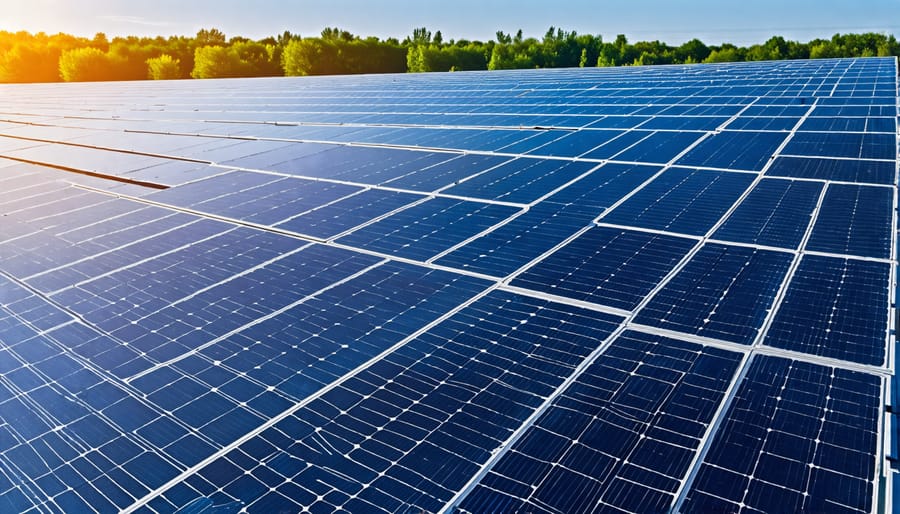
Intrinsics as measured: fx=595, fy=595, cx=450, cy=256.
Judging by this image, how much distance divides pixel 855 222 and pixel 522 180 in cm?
677

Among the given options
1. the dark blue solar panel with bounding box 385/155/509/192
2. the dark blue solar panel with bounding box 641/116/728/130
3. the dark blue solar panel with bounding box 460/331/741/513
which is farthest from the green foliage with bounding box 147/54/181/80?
the dark blue solar panel with bounding box 460/331/741/513

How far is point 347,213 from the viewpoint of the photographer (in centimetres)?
1287

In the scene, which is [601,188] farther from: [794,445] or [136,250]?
[136,250]

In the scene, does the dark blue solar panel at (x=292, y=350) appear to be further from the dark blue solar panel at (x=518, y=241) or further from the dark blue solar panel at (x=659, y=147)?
the dark blue solar panel at (x=659, y=147)

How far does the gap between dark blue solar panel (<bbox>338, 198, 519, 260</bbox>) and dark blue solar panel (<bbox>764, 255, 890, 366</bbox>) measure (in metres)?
Answer: 5.35

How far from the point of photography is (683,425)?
580 cm

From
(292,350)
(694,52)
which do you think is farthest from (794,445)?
(694,52)

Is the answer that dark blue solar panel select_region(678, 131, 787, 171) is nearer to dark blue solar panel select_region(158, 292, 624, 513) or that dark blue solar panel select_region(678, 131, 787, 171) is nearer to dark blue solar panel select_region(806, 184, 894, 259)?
dark blue solar panel select_region(806, 184, 894, 259)

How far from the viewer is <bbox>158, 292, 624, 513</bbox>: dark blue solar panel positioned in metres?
5.37

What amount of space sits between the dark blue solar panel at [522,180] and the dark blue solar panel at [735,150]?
8.98ft

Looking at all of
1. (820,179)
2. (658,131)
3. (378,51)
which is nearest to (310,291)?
(820,179)

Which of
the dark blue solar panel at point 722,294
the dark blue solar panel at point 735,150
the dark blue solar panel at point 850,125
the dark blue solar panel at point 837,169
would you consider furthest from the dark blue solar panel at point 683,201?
the dark blue solar panel at point 850,125

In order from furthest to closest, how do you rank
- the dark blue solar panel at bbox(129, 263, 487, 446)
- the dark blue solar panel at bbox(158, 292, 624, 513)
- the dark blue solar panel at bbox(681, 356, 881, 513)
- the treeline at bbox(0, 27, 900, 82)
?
1. the treeline at bbox(0, 27, 900, 82)
2. the dark blue solar panel at bbox(129, 263, 487, 446)
3. the dark blue solar panel at bbox(158, 292, 624, 513)
4. the dark blue solar panel at bbox(681, 356, 881, 513)

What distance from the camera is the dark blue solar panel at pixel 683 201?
10.9 meters
